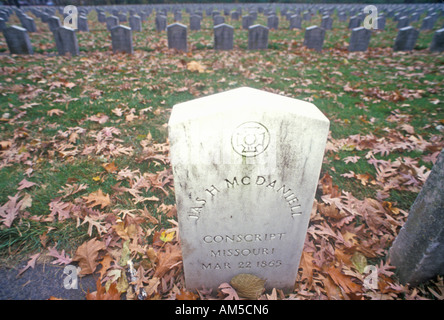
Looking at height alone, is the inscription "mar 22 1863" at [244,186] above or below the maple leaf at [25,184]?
above

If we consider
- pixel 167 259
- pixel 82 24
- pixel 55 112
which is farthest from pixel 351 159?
pixel 82 24

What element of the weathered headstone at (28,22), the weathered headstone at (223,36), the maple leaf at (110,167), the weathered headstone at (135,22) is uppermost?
the weathered headstone at (135,22)

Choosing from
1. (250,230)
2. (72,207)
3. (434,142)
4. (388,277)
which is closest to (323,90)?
(434,142)

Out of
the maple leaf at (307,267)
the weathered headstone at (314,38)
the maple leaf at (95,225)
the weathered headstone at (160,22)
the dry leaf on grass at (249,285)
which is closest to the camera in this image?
the dry leaf on grass at (249,285)

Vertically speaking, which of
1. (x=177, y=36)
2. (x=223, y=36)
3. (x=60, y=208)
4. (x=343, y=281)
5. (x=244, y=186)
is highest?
(x=223, y=36)

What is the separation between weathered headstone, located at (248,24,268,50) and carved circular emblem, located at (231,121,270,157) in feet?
34.1

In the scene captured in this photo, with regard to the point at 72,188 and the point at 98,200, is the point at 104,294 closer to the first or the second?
the point at 98,200

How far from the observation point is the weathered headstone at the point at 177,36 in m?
9.33

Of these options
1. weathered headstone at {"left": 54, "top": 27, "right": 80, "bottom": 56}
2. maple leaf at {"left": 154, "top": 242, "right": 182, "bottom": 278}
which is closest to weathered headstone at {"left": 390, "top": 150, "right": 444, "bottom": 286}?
maple leaf at {"left": 154, "top": 242, "right": 182, "bottom": 278}

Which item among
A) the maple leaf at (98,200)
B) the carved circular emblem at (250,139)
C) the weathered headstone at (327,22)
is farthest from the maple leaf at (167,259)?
the weathered headstone at (327,22)

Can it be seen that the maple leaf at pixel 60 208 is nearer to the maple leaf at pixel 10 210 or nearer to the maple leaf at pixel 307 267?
the maple leaf at pixel 10 210

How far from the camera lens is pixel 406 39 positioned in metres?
9.61

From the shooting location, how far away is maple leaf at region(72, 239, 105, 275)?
6.85 feet

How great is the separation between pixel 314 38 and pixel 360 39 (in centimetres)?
190
